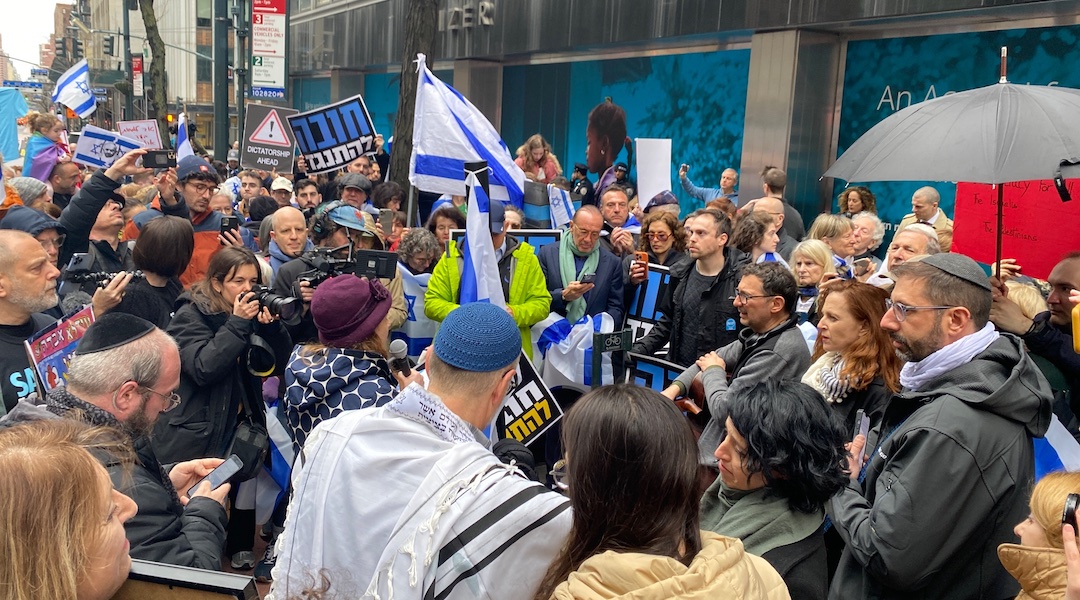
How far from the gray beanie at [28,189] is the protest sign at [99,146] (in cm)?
217

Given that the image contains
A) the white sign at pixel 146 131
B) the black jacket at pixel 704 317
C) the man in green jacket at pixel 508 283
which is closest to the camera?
the black jacket at pixel 704 317

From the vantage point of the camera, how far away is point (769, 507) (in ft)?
8.51

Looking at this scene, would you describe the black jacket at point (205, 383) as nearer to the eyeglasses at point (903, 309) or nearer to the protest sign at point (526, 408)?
the protest sign at point (526, 408)

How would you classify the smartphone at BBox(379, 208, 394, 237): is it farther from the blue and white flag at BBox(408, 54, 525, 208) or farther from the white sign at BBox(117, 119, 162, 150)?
the white sign at BBox(117, 119, 162, 150)

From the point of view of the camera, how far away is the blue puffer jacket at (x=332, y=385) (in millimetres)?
3523

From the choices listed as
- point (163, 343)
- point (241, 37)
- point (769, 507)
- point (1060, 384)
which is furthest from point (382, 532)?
point (241, 37)

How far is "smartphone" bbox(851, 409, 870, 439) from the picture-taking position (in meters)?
3.51

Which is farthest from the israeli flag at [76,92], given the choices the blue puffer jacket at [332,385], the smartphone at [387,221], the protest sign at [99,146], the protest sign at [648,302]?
the blue puffer jacket at [332,385]

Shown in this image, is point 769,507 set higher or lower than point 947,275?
lower

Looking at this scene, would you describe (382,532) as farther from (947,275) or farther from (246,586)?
(947,275)

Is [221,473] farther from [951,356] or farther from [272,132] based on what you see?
[272,132]

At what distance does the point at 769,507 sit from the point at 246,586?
4.91 ft

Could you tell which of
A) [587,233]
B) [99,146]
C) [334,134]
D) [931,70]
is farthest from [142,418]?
[931,70]

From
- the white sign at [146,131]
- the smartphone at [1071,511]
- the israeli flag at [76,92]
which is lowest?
the smartphone at [1071,511]
